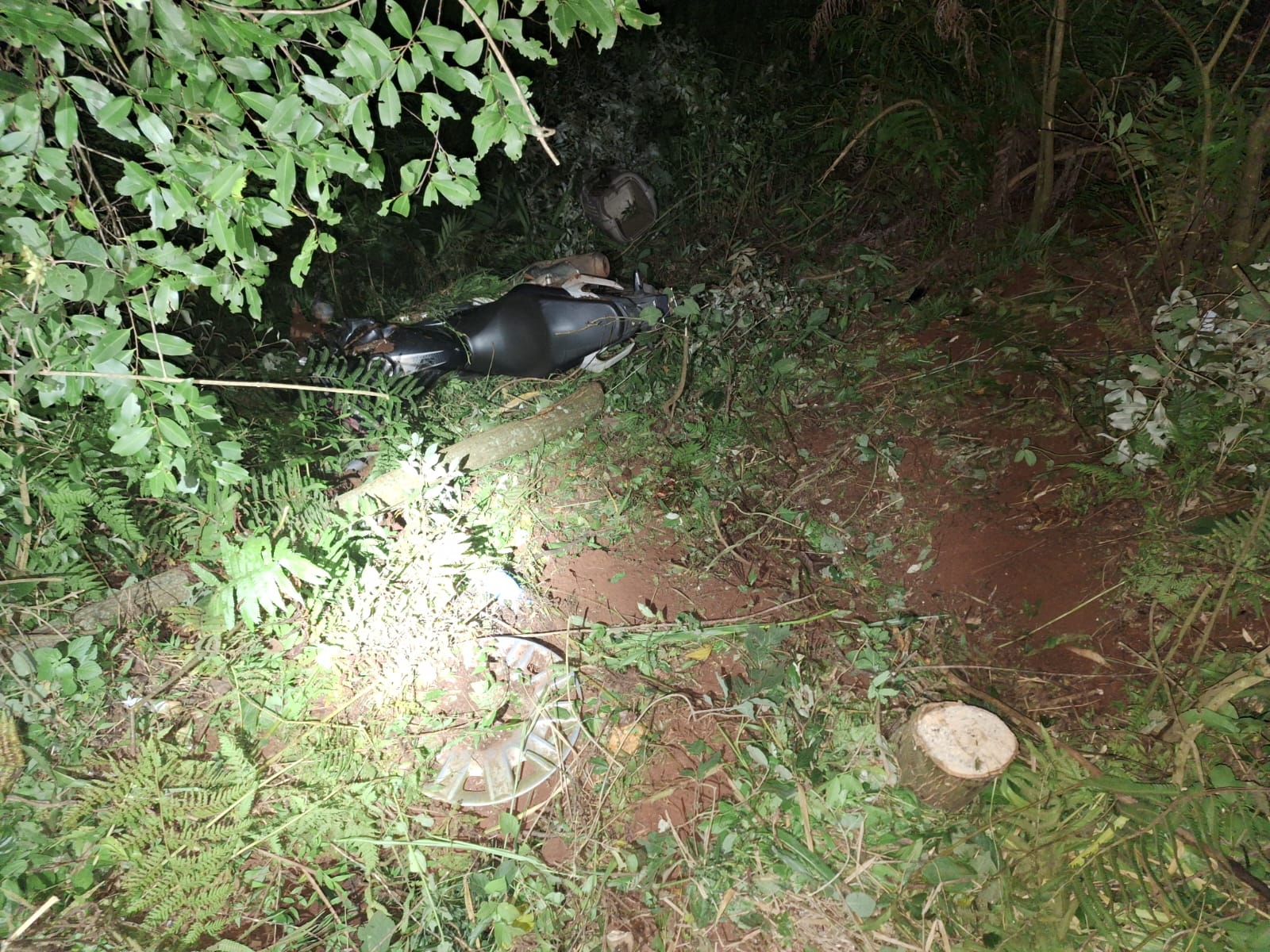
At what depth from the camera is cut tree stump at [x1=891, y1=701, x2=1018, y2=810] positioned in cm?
196

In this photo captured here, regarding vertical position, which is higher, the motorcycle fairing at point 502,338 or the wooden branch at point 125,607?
the motorcycle fairing at point 502,338

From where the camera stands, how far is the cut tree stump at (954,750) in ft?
6.44

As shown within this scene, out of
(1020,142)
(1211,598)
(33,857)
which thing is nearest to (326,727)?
(33,857)

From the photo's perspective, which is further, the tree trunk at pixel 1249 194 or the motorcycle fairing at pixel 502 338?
the motorcycle fairing at pixel 502 338

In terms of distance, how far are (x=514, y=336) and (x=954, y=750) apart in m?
2.97

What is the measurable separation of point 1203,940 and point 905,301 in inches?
123

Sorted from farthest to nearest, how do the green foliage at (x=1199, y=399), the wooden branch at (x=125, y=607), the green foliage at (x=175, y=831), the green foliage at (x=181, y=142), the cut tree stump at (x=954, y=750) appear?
the wooden branch at (x=125, y=607), the green foliage at (x=1199, y=399), the green foliage at (x=175, y=831), the cut tree stump at (x=954, y=750), the green foliage at (x=181, y=142)

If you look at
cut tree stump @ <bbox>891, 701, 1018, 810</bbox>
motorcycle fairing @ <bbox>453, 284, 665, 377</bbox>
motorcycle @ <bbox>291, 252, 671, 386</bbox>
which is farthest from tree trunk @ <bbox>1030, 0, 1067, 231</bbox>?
cut tree stump @ <bbox>891, 701, 1018, 810</bbox>

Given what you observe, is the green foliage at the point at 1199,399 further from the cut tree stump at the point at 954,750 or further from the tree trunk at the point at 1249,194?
the cut tree stump at the point at 954,750

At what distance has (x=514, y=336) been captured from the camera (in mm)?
3883

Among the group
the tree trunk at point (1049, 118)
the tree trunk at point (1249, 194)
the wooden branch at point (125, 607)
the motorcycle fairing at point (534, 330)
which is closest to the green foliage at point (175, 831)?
the wooden branch at point (125, 607)

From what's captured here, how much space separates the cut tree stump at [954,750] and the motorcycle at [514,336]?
267cm

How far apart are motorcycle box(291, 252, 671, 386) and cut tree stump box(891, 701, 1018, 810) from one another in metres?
2.67

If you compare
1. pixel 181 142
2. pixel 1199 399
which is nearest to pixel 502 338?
pixel 181 142
